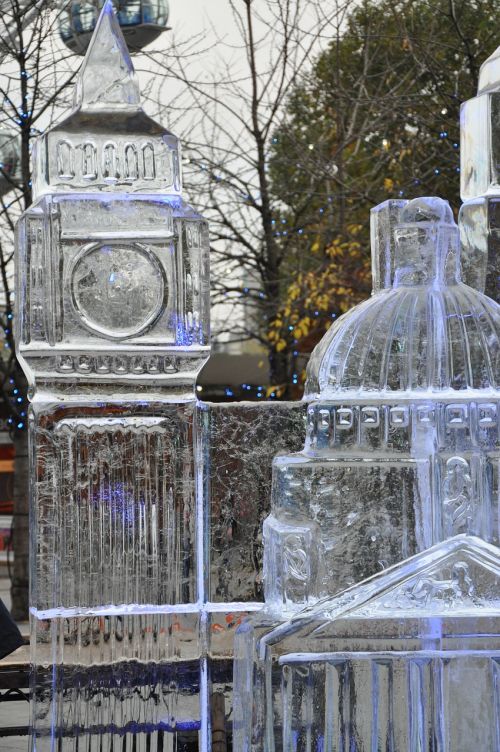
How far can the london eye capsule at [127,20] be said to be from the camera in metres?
9.67

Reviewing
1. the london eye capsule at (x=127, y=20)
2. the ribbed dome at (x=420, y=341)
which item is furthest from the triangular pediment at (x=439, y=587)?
the london eye capsule at (x=127, y=20)

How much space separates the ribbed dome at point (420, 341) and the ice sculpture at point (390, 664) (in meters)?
0.49

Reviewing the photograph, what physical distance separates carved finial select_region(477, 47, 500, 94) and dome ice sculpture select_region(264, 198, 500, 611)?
135 cm

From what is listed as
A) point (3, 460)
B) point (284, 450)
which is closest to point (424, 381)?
point (284, 450)

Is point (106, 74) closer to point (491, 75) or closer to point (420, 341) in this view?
point (420, 341)

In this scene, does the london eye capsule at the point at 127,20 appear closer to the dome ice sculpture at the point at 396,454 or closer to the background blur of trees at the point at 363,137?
the background blur of trees at the point at 363,137

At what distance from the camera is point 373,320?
11.5 feet

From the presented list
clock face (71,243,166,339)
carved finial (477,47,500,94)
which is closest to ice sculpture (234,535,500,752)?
clock face (71,243,166,339)

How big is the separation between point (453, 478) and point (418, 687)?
583mm

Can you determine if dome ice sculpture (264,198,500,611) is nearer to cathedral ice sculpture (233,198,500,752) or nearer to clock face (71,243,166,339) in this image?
cathedral ice sculpture (233,198,500,752)

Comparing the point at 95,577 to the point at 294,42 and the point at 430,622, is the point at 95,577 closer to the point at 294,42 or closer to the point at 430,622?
the point at 430,622

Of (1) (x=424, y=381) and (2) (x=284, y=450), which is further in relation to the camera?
(2) (x=284, y=450)

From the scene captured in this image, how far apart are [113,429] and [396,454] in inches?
33.9

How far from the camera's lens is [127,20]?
33.4 feet
